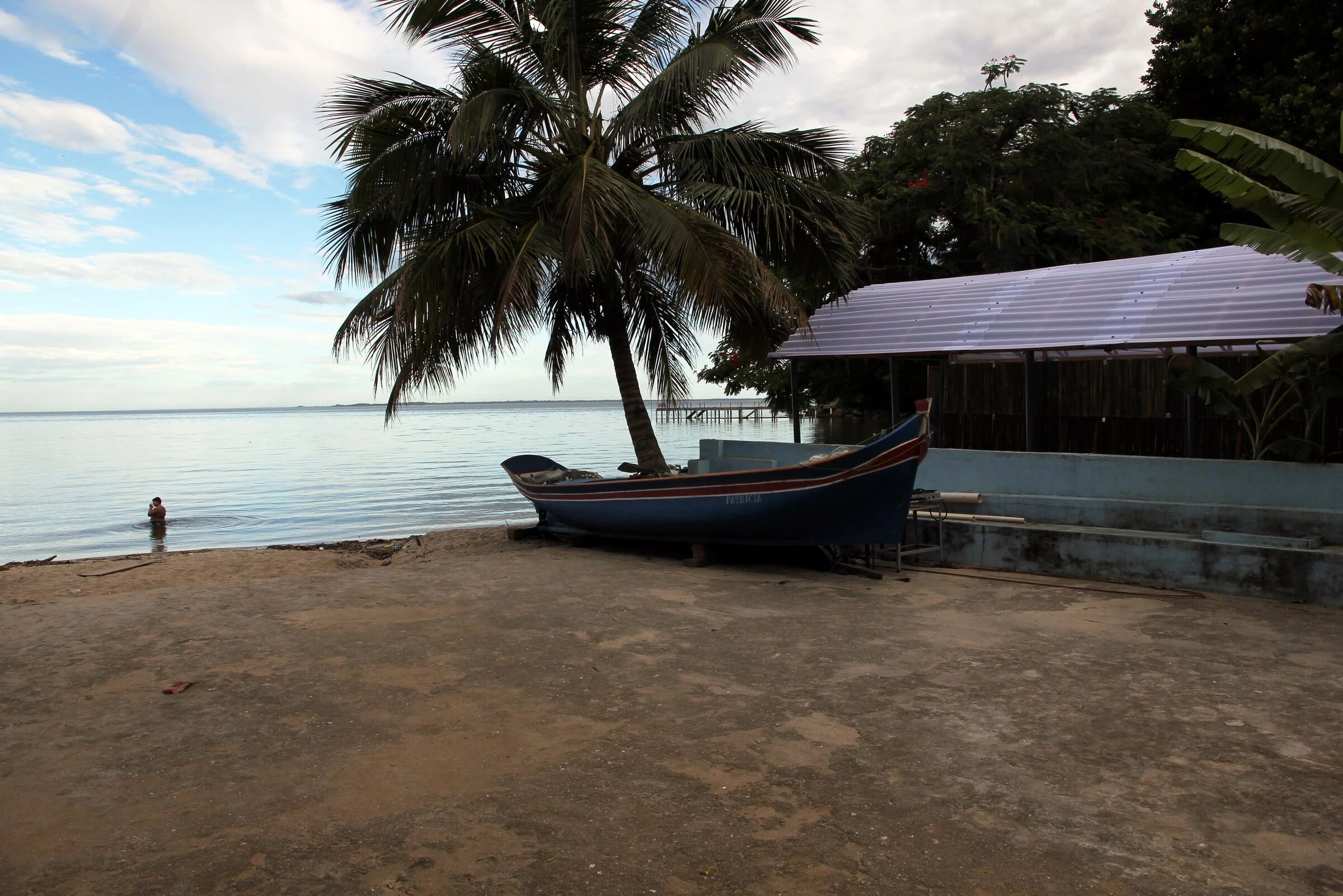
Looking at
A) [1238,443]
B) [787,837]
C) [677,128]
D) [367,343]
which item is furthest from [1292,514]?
[367,343]

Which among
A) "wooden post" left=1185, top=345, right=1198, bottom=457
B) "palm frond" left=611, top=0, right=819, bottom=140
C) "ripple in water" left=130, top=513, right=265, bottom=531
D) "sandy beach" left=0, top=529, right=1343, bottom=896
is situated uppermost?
"palm frond" left=611, top=0, right=819, bottom=140

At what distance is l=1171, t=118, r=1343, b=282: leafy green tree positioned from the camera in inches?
302

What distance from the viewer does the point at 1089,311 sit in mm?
11094

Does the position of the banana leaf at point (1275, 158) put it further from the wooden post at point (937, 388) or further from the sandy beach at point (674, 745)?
the wooden post at point (937, 388)

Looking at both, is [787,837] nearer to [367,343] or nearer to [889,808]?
[889,808]

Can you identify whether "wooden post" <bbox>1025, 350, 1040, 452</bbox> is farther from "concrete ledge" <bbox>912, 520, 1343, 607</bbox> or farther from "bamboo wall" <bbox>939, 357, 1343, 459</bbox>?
"concrete ledge" <bbox>912, 520, 1343, 607</bbox>

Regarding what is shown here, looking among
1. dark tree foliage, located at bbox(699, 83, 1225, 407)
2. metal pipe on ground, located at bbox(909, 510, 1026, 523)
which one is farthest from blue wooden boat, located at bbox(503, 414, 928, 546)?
dark tree foliage, located at bbox(699, 83, 1225, 407)

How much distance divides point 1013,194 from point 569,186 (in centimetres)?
1296

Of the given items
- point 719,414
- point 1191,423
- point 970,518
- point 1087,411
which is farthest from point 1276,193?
point 719,414

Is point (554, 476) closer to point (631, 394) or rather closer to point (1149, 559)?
point (631, 394)

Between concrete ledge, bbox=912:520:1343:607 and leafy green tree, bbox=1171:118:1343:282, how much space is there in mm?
2332

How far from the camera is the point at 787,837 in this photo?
142 inches

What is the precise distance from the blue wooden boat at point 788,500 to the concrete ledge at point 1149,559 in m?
1.09

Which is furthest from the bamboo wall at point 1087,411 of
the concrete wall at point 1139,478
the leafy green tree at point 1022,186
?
the leafy green tree at point 1022,186
